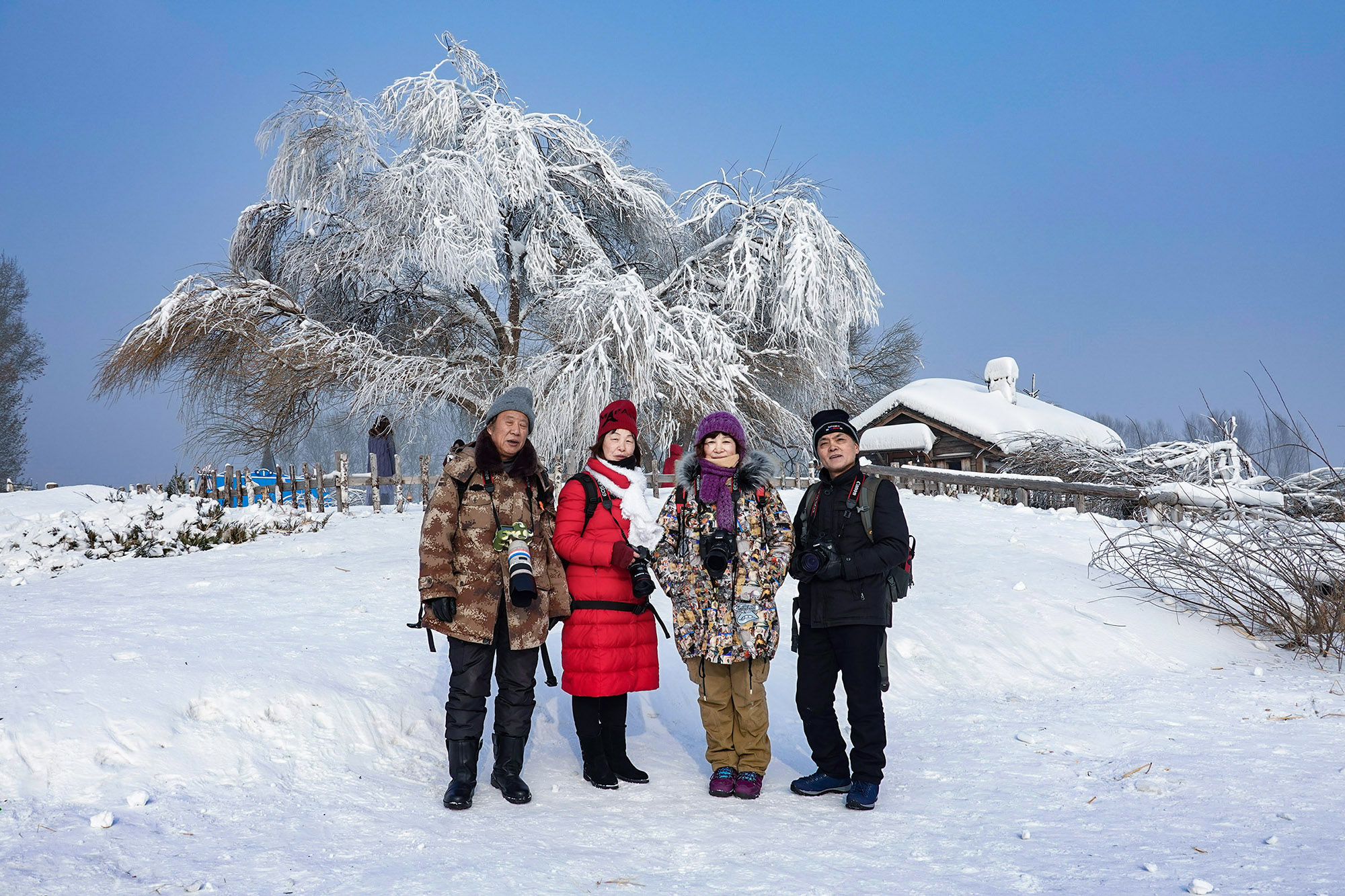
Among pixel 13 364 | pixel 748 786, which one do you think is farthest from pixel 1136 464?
pixel 13 364

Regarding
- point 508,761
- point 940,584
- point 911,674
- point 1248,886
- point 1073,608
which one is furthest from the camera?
point 940,584

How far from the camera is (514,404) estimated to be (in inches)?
153

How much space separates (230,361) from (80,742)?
522 inches

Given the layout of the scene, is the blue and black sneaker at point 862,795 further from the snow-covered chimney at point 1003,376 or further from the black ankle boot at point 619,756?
the snow-covered chimney at point 1003,376

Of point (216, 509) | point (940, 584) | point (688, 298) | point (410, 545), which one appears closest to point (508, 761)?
point (940, 584)

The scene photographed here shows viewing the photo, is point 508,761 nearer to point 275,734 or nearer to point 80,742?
point 275,734

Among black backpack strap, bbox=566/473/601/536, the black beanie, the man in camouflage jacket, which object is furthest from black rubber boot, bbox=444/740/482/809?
the black beanie

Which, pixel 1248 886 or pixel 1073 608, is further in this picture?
pixel 1073 608

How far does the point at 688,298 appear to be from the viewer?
15477 mm

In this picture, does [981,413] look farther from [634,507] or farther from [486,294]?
[634,507]

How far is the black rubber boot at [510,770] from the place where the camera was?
362cm

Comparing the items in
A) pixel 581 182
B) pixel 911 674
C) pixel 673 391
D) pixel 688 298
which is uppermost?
pixel 581 182

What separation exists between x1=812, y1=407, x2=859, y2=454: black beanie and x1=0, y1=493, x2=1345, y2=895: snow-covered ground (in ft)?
5.37

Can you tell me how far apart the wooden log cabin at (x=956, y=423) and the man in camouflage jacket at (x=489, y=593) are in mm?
19365
